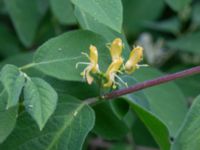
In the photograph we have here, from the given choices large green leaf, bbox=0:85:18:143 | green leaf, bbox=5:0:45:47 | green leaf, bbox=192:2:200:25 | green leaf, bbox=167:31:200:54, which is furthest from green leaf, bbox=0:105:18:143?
green leaf, bbox=192:2:200:25

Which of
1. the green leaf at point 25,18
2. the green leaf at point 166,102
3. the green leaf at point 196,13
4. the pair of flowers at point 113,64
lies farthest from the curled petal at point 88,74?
the green leaf at point 196,13

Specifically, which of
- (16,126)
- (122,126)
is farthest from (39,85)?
(122,126)

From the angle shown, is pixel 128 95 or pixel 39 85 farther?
pixel 128 95

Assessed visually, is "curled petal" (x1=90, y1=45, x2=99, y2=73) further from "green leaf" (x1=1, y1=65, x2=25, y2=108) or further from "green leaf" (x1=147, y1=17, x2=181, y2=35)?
"green leaf" (x1=147, y1=17, x2=181, y2=35)

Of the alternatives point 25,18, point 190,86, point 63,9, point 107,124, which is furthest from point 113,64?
point 190,86

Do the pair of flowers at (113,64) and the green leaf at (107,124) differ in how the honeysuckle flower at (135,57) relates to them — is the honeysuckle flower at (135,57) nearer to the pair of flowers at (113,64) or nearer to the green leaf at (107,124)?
the pair of flowers at (113,64)

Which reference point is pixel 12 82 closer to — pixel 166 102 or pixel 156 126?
pixel 156 126

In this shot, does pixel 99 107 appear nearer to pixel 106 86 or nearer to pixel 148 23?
pixel 106 86
